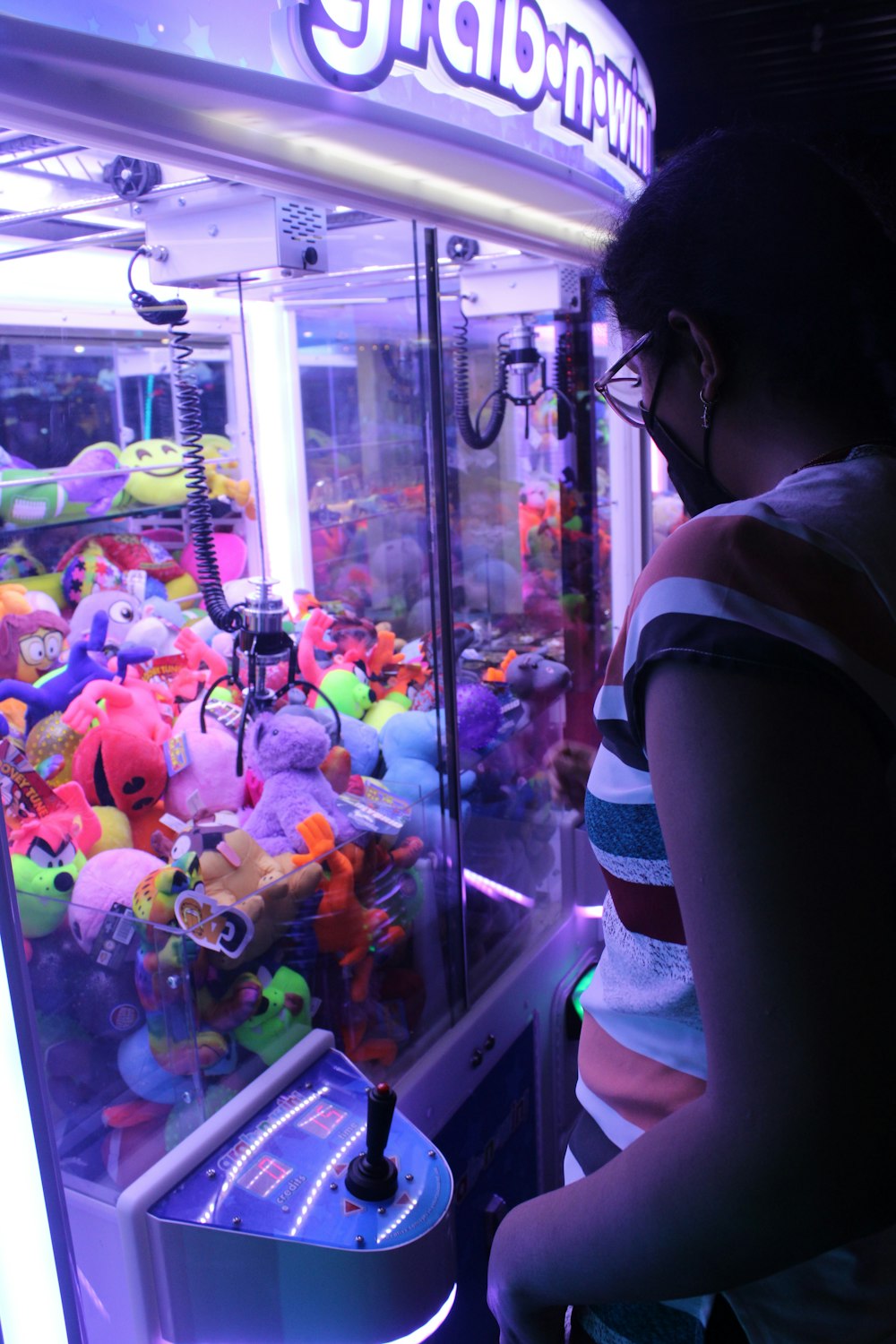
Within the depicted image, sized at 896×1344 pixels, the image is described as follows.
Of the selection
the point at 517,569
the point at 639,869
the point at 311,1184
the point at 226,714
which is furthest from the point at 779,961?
the point at 517,569

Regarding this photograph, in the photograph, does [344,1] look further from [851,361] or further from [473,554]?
[473,554]

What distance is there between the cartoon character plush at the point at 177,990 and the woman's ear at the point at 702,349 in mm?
→ 856

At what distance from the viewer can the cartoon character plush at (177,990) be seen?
1.18 meters

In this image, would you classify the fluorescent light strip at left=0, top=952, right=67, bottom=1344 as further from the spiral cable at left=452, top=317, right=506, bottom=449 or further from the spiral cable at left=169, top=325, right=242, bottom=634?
the spiral cable at left=452, top=317, right=506, bottom=449

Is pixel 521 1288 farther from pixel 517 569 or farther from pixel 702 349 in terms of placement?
pixel 517 569

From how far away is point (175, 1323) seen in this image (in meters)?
1.14

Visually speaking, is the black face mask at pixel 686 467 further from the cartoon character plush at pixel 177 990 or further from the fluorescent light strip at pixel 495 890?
the fluorescent light strip at pixel 495 890

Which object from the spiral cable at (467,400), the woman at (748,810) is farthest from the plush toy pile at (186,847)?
the woman at (748,810)

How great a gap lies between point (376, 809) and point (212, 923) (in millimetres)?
454

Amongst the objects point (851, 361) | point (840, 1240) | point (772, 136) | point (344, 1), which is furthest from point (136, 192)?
point (840, 1240)

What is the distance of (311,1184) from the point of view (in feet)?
3.78

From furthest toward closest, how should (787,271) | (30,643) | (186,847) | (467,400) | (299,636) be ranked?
1. (467,400)
2. (299,636)
3. (30,643)
4. (186,847)
5. (787,271)

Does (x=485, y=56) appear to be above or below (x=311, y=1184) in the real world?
above

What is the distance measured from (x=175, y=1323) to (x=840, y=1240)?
0.94m
